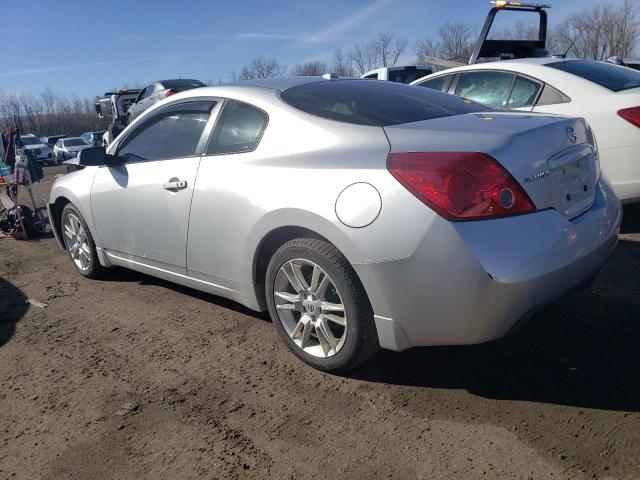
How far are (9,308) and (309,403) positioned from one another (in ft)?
10.1

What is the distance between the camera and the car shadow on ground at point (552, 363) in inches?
98.9

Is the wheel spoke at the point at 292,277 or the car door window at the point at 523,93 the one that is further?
the car door window at the point at 523,93

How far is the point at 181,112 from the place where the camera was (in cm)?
372

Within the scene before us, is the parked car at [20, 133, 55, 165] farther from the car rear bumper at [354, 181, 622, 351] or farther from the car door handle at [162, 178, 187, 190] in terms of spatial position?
the car rear bumper at [354, 181, 622, 351]

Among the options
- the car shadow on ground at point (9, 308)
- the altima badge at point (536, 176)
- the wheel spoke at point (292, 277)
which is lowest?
the car shadow on ground at point (9, 308)

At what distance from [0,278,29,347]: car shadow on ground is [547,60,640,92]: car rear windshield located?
17.6 ft

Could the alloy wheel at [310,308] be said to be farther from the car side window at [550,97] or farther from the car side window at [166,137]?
the car side window at [550,97]

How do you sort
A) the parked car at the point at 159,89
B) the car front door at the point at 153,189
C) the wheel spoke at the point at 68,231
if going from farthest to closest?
the parked car at the point at 159,89 < the wheel spoke at the point at 68,231 < the car front door at the point at 153,189

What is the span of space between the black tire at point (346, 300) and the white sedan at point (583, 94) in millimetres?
3219

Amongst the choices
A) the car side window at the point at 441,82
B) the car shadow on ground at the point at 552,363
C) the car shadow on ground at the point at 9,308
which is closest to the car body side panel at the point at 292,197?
the car shadow on ground at the point at 552,363

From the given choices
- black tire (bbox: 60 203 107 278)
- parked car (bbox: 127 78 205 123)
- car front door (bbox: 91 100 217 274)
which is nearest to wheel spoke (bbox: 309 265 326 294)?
car front door (bbox: 91 100 217 274)

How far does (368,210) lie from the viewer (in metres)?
2.39

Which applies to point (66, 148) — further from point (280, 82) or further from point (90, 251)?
point (280, 82)

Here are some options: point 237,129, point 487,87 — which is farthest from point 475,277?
point 487,87
